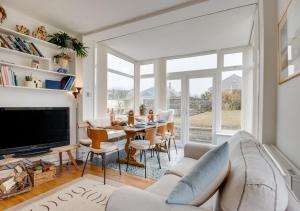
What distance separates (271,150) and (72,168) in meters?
3.15

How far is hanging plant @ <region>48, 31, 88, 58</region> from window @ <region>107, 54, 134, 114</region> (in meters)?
1.22

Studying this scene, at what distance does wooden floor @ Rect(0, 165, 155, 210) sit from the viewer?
2.17 meters

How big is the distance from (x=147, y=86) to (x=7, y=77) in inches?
157

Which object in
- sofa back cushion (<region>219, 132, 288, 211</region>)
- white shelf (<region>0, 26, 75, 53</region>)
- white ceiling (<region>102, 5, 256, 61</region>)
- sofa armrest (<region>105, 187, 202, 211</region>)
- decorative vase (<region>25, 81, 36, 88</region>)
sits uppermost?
white ceiling (<region>102, 5, 256, 61</region>)

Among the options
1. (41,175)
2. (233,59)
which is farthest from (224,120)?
(41,175)

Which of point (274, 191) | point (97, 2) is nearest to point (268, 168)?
point (274, 191)

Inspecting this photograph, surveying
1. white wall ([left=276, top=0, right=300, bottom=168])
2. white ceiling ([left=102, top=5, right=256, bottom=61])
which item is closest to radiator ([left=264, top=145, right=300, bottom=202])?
white wall ([left=276, top=0, right=300, bottom=168])

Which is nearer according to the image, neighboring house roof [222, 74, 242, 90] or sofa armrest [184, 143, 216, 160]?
sofa armrest [184, 143, 216, 160]

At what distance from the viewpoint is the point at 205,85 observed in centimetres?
506

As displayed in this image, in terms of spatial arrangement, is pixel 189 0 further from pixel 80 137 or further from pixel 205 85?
pixel 80 137

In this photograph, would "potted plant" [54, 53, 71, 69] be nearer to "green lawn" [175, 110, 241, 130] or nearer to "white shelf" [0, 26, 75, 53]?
"white shelf" [0, 26, 75, 53]

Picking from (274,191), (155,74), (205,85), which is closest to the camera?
(274,191)

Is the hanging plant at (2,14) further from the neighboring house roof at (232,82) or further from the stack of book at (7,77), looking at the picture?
the neighboring house roof at (232,82)

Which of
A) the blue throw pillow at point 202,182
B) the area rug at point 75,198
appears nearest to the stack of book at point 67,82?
the area rug at point 75,198
